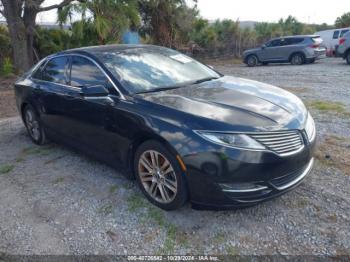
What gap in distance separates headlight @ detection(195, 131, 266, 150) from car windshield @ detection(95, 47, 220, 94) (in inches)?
43.3

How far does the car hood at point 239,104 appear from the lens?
276 centimetres

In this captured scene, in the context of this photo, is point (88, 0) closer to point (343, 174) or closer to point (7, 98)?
point (7, 98)

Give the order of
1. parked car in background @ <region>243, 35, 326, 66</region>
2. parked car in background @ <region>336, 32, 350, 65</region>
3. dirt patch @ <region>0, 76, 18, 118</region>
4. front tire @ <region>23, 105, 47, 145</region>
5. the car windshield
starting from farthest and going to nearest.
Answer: parked car in background @ <region>243, 35, 326, 66</region> < parked car in background @ <region>336, 32, 350, 65</region> < dirt patch @ <region>0, 76, 18, 118</region> < front tire @ <region>23, 105, 47, 145</region> < the car windshield

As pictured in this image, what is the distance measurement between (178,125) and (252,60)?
51.3 feet

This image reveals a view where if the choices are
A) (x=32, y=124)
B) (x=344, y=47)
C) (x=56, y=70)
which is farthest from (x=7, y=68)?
(x=344, y=47)

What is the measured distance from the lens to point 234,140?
2.59 m

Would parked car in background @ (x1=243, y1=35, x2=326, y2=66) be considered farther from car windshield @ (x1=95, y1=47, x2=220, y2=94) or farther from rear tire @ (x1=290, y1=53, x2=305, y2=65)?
car windshield @ (x1=95, y1=47, x2=220, y2=94)

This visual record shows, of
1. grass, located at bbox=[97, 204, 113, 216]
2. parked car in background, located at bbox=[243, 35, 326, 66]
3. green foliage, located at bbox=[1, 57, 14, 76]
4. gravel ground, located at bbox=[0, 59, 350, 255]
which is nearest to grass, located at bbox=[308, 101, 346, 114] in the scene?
gravel ground, located at bbox=[0, 59, 350, 255]

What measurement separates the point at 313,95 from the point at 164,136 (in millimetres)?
6240

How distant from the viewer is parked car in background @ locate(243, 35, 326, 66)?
15.4 metres

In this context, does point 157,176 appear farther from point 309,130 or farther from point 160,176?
point 309,130

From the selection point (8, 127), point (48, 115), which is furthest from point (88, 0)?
point (48, 115)

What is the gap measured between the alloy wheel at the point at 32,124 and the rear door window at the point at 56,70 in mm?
720

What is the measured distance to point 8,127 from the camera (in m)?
6.36
